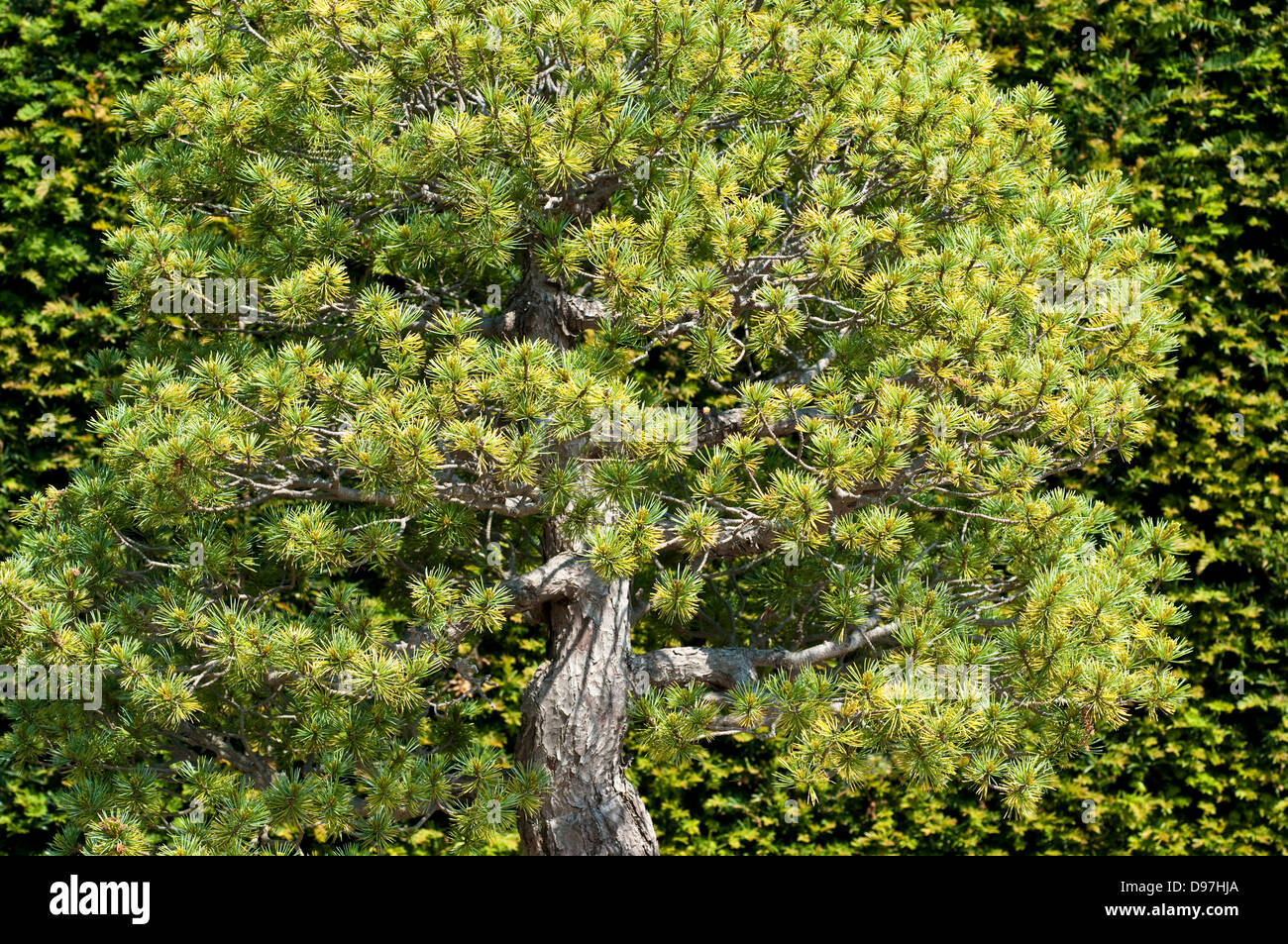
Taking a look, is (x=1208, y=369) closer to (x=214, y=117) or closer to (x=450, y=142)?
(x=450, y=142)

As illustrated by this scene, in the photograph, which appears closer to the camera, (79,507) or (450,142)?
(450,142)

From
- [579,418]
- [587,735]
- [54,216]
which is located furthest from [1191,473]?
[54,216]

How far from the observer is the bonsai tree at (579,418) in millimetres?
2246

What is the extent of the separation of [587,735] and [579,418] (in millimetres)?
843

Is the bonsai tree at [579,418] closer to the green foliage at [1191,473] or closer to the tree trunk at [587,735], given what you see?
the tree trunk at [587,735]

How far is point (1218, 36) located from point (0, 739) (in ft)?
14.2

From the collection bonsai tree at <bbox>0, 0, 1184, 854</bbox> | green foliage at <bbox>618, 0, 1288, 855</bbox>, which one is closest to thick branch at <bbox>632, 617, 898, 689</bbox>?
bonsai tree at <bbox>0, 0, 1184, 854</bbox>

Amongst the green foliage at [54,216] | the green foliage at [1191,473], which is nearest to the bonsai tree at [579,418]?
the green foliage at [54,216]

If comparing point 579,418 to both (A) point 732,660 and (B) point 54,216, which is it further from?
(B) point 54,216

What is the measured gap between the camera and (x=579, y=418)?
215cm

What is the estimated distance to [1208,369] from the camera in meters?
4.15
